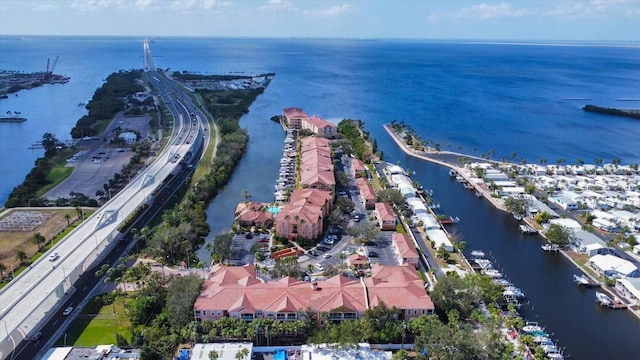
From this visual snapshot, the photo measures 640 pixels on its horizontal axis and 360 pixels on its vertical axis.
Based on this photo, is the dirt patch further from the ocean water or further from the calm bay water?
the calm bay water

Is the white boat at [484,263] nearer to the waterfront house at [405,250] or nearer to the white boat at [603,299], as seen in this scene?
the waterfront house at [405,250]

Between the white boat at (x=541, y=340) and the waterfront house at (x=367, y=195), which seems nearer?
the white boat at (x=541, y=340)

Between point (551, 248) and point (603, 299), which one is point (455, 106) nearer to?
point (551, 248)

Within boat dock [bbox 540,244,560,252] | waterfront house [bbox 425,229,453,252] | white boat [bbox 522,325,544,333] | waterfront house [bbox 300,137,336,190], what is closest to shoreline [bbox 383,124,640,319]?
boat dock [bbox 540,244,560,252]

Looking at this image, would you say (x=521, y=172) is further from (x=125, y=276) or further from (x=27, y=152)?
(x=27, y=152)

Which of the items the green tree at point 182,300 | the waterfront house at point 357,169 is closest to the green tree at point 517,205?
the waterfront house at point 357,169

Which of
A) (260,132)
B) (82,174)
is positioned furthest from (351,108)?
(82,174)

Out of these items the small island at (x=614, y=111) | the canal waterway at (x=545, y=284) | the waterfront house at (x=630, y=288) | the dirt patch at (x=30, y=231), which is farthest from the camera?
the small island at (x=614, y=111)
